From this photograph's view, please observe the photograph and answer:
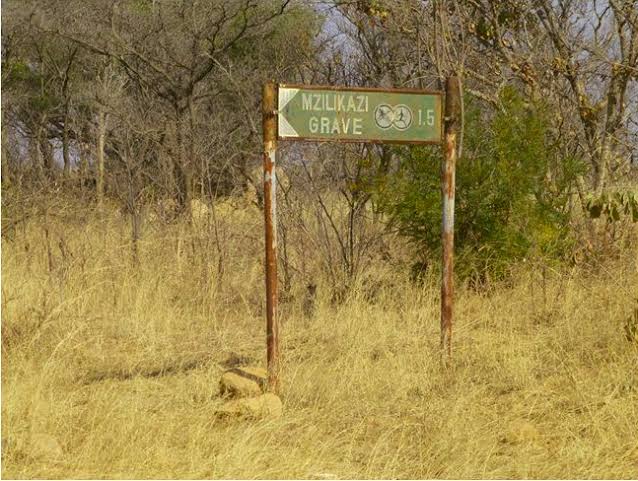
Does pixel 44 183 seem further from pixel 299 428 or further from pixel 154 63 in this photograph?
pixel 299 428

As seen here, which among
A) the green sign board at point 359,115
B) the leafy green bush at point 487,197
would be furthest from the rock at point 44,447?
the leafy green bush at point 487,197

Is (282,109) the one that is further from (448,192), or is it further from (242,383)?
(242,383)

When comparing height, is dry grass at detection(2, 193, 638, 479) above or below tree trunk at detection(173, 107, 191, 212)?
below

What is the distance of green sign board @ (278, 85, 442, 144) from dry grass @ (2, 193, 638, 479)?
1.26 meters

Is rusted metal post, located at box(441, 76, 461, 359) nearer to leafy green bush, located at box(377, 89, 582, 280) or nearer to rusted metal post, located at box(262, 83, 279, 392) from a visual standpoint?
rusted metal post, located at box(262, 83, 279, 392)

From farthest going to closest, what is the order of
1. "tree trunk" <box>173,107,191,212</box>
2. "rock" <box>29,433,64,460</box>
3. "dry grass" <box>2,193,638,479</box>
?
"tree trunk" <box>173,107,191,212</box> < "dry grass" <box>2,193,638,479</box> < "rock" <box>29,433,64,460</box>

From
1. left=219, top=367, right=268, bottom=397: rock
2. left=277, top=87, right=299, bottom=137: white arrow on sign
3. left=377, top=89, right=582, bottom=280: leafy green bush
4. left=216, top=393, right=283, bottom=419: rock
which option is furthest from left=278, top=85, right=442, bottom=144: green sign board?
left=377, top=89, right=582, bottom=280: leafy green bush

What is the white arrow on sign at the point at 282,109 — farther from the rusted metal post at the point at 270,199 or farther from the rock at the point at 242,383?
the rock at the point at 242,383

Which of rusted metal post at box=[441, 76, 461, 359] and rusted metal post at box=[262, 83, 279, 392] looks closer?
rusted metal post at box=[262, 83, 279, 392]

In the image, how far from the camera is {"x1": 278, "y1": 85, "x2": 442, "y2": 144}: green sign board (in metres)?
5.29

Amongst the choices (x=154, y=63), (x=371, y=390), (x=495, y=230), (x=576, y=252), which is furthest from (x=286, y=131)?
(x=154, y=63)

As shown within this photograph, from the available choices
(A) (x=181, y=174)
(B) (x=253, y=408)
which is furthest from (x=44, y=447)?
(A) (x=181, y=174)

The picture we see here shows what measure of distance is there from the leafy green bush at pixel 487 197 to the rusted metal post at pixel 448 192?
1.59 meters

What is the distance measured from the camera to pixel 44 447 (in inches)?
166
